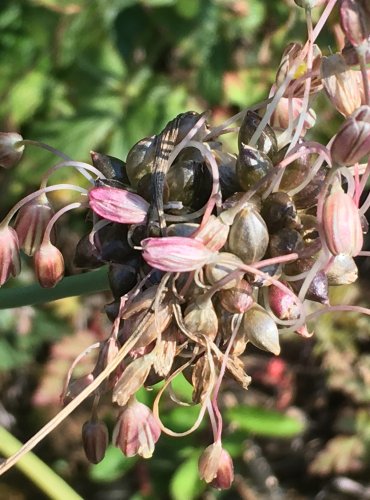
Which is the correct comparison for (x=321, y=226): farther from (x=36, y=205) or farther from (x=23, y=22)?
(x=23, y=22)

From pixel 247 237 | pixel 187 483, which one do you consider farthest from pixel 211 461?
pixel 187 483

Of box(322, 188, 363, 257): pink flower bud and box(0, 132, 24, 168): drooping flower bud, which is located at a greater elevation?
box(322, 188, 363, 257): pink flower bud

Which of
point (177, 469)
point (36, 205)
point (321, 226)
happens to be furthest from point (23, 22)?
point (321, 226)

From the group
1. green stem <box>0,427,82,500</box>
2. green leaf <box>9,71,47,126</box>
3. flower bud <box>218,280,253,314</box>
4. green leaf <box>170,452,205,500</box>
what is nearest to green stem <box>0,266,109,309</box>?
flower bud <box>218,280,253,314</box>

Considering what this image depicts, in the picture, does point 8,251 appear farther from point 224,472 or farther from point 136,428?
point 224,472

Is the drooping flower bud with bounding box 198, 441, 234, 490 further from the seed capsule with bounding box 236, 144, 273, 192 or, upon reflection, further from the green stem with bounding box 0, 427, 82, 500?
the green stem with bounding box 0, 427, 82, 500

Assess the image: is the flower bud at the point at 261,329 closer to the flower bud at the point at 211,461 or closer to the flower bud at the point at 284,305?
the flower bud at the point at 284,305
